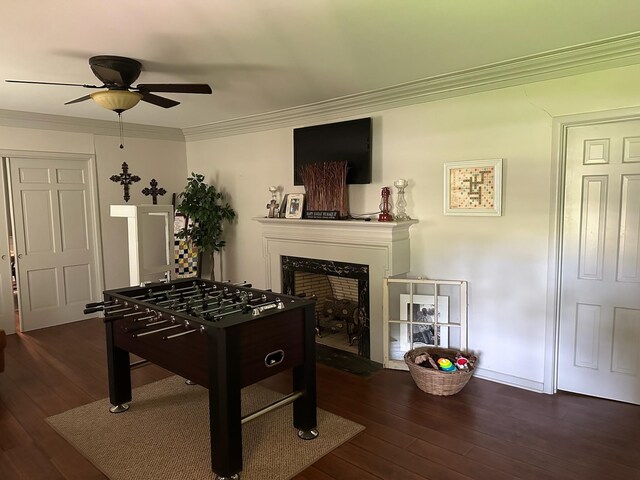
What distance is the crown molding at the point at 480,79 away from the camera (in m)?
2.79

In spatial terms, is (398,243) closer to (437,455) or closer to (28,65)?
(437,455)

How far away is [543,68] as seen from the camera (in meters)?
3.07

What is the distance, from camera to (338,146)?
4.29 metres

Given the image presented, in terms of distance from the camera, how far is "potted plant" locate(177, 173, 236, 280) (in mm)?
5406

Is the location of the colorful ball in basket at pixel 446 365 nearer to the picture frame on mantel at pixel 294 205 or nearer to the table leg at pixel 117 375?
the picture frame on mantel at pixel 294 205

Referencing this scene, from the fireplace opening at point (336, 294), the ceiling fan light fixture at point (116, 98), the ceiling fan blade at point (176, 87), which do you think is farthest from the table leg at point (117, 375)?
the fireplace opening at point (336, 294)

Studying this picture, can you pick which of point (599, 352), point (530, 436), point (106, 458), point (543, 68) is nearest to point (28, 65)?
point (106, 458)

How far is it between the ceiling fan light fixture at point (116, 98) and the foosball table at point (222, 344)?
1.30m

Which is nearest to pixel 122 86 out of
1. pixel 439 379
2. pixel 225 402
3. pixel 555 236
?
pixel 225 402

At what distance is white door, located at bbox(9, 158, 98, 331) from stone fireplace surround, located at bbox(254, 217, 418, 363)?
2.47m

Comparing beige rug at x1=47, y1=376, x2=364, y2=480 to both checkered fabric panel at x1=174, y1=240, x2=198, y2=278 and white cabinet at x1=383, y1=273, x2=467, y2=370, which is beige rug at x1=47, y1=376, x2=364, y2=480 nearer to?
white cabinet at x1=383, y1=273, x2=467, y2=370

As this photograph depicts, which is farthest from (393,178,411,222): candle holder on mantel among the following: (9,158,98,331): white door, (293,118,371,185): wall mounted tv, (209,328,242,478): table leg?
(9,158,98,331): white door

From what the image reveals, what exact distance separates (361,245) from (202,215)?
229 centimetres

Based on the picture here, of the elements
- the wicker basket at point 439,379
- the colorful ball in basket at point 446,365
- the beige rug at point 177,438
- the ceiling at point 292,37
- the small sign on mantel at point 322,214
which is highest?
the ceiling at point 292,37
